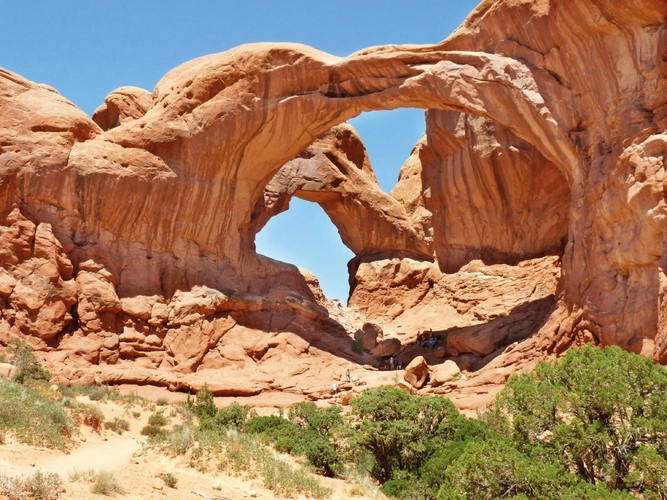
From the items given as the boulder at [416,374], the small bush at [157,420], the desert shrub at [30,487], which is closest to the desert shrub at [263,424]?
the small bush at [157,420]

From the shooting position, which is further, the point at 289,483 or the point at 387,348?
the point at 387,348

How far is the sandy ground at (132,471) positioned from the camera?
468 inches

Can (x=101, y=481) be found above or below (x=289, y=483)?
above

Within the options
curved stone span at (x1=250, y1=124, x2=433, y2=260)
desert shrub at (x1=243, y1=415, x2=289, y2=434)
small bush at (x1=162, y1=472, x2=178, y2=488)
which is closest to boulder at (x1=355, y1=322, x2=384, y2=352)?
curved stone span at (x1=250, y1=124, x2=433, y2=260)

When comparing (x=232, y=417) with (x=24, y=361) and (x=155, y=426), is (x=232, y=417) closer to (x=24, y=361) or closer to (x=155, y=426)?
(x=155, y=426)

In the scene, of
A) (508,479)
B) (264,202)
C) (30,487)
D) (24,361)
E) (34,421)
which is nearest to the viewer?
(30,487)

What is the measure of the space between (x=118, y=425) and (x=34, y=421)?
3683 millimetres

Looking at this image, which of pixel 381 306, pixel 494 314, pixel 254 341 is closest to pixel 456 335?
pixel 494 314

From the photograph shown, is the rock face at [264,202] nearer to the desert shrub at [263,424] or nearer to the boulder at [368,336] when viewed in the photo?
the boulder at [368,336]

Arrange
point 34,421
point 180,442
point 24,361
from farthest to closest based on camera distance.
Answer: point 24,361
point 180,442
point 34,421

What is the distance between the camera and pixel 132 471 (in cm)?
1319

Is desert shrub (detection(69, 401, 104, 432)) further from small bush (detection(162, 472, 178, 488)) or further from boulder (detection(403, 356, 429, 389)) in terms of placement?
boulder (detection(403, 356, 429, 389))

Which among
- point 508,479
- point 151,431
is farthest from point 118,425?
point 508,479

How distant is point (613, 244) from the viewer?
20.8m
